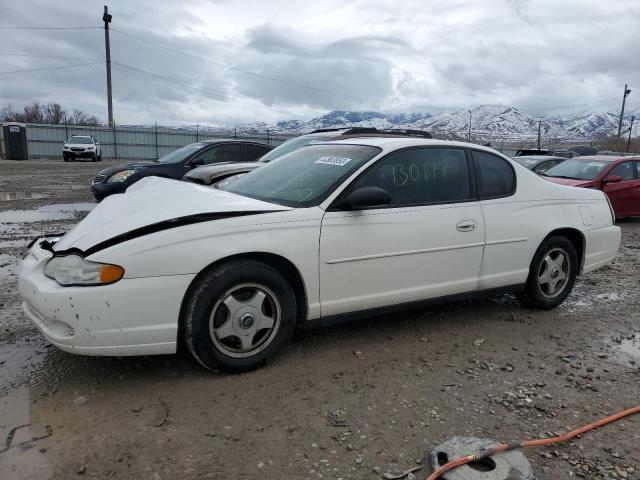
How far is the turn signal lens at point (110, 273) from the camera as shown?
2.90 meters

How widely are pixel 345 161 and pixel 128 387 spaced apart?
2144 mm

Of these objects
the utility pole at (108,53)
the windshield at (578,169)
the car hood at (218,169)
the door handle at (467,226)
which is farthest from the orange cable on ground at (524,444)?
the utility pole at (108,53)

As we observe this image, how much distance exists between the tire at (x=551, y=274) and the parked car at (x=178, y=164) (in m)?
6.13

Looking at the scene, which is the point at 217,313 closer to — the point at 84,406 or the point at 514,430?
the point at 84,406

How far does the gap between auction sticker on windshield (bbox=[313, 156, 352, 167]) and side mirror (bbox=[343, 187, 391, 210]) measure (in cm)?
44

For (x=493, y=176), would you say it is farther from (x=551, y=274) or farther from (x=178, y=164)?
(x=178, y=164)

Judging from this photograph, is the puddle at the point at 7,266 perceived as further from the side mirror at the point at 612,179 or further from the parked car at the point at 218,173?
the side mirror at the point at 612,179

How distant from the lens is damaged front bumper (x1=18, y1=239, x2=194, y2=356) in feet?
9.46

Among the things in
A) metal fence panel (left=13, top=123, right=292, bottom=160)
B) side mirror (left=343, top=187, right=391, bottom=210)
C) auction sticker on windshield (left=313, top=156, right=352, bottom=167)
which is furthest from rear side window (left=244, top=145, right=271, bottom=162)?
metal fence panel (left=13, top=123, right=292, bottom=160)

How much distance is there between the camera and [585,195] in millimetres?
5020

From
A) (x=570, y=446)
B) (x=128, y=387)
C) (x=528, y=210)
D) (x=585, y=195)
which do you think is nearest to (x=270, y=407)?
(x=128, y=387)

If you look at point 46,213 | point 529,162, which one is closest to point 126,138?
point 46,213

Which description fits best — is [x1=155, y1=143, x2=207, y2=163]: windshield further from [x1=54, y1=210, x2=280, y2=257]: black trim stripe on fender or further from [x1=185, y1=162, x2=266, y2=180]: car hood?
[x1=54, y1=210, x2=280, y2=257]: black trim stripe on fender

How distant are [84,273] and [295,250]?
125 centimetres
